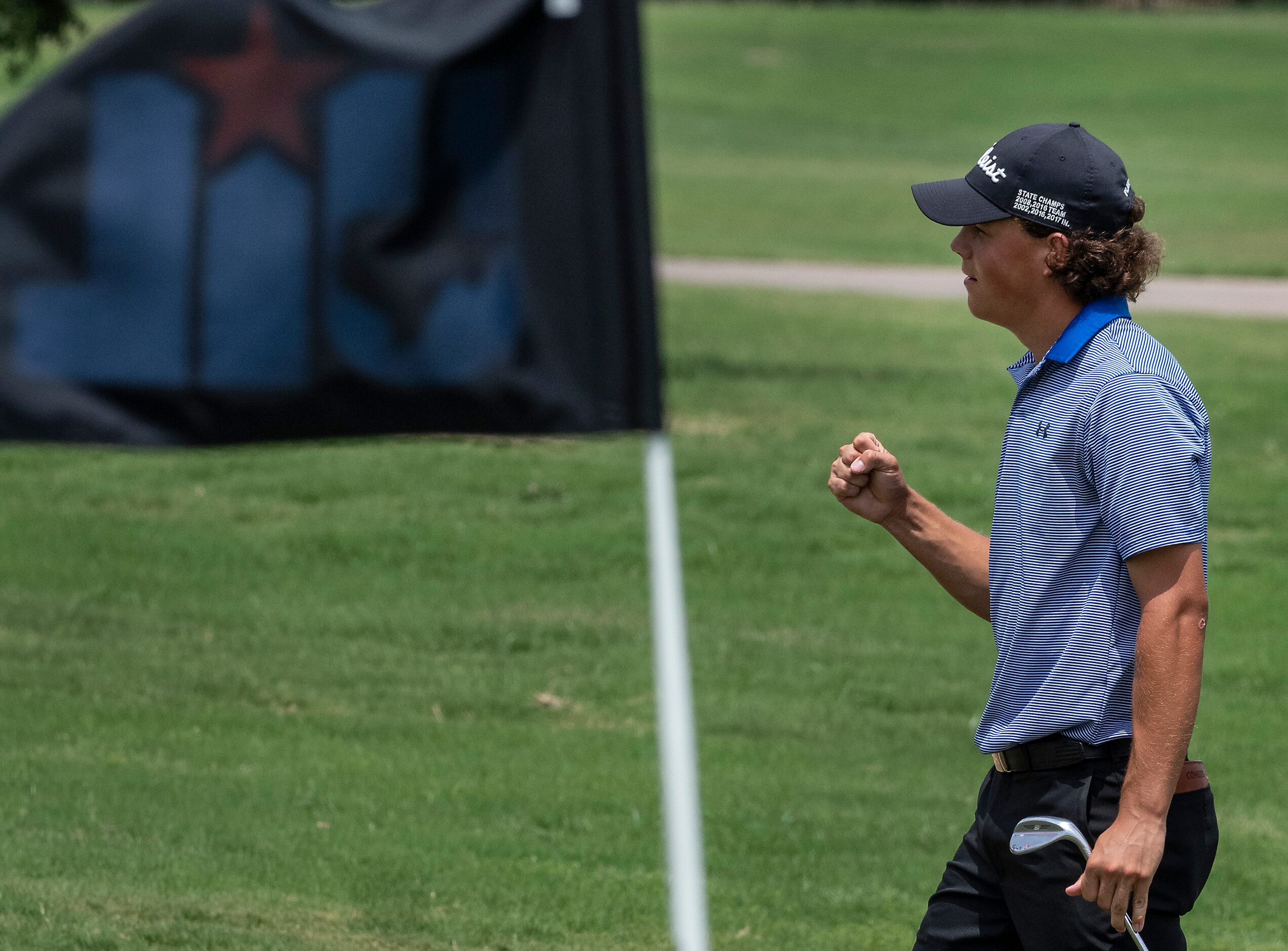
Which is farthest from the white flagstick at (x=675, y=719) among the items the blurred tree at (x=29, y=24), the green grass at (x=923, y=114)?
the green grass at (x=923, y=114)

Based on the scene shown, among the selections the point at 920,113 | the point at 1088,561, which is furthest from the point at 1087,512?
the point at 920,113

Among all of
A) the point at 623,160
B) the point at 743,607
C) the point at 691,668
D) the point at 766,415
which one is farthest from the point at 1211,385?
the point at 623,160

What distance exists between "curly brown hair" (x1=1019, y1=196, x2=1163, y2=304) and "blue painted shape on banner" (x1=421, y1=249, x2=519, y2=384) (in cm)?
201

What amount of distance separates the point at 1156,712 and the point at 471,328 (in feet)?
8.20

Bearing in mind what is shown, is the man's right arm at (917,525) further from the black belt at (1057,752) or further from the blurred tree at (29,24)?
the blurred tree at (29,24)

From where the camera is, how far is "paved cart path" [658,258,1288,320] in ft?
61.8

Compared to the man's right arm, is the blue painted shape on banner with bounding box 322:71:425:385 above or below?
above

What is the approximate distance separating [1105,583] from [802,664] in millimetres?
4721

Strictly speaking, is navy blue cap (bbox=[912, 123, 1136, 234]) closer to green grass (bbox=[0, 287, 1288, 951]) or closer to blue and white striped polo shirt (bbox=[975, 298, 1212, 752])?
blue and white striped polo shirt (bbox=[975, 298, 1212, 752])

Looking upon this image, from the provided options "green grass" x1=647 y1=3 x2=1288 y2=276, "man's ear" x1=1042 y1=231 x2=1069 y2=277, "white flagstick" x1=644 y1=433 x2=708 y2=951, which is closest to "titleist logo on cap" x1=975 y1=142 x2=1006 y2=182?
"man's ear" x1=1042 y1=231 x2=1069 y2=277

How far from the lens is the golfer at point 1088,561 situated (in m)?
3.29

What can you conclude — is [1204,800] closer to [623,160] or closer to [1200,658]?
[1200,658]

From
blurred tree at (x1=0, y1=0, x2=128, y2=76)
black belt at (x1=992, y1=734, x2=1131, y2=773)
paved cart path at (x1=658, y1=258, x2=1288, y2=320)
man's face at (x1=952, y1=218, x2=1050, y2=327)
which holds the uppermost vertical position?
blurred tree at (x1=0, y1=0, x2=128, y2=76)

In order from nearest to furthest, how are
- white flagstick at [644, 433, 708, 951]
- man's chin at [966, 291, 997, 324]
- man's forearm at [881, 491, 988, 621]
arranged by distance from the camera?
man's chin at [966, 291, 997, 324]
man's forearm at [881, 491, 988, 621]
white flagstick at [644, 433, 708, 951]
